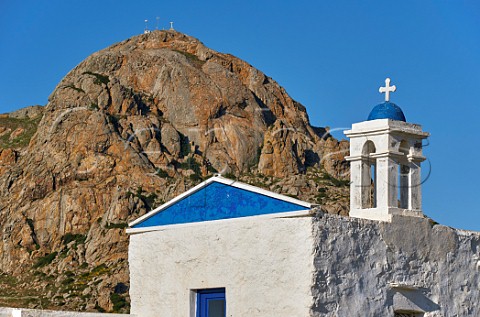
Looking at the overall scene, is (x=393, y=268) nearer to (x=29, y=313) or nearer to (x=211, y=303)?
(x=211, y=303)

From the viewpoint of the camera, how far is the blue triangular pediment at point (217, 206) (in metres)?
14.4

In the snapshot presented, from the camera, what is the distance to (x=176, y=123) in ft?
277

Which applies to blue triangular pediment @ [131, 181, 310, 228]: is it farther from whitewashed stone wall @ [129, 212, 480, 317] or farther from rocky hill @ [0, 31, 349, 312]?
rocky hill @ [0, 31, 349, 312]

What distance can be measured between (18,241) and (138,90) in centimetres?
1722

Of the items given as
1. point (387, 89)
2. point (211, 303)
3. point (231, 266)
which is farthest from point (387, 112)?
point (211, 303)

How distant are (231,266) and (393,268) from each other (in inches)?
90.4

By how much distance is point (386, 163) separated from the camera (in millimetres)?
15977

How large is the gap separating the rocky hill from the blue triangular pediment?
4793 centimetres

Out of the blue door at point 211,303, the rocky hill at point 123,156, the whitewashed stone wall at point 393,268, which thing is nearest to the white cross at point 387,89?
the whitewashed stone wall at point 393,268

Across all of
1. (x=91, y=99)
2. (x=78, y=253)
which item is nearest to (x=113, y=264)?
(x=78, y=253)

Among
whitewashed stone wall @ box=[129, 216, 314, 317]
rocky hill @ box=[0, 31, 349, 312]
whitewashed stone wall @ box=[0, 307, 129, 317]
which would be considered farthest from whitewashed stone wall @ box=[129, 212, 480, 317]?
rocky hill @ box=[0, 31, 349, 312]

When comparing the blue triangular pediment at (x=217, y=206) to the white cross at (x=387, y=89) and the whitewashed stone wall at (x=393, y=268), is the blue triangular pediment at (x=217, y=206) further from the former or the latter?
the white cross at (x=387, y=89)

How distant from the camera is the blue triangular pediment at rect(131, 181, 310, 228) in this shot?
14430mm

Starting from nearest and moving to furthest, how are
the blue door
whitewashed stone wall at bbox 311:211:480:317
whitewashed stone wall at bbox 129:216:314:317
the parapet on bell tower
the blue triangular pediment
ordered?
whitewashed stone wall at bbox 129:216:314:317 → whitewashed stone wall at bbox 311:211:480:317 → the blue triangular pediment → the blue door → the parapet on bell tower
